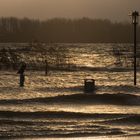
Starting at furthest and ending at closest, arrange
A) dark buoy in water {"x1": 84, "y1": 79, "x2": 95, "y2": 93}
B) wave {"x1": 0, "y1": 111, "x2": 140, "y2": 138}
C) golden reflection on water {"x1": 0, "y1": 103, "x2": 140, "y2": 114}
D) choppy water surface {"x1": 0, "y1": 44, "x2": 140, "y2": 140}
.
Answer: dark buoy in water {"x1": 84, "y1": 79, "x2": 95, "y2": 93} → golden reflection on water {"x1": 0, "y1": 103, "x2": 140, "y2": 114} → choppy water surface {"x1": 0, "y1": 44, "x2": 140, "y2": 140} → wave {"x1": 0, "y1": 111, "x2": 140, "y2": 138}

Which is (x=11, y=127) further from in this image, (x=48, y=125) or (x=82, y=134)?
(x=82, y=134)

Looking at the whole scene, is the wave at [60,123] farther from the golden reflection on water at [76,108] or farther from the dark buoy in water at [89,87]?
the dark buoy in water at [89,87]

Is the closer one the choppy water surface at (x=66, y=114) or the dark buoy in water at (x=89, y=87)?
the choppy water surface at (x=66, y=114)

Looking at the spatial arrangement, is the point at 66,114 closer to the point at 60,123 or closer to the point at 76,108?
the point at 60,123

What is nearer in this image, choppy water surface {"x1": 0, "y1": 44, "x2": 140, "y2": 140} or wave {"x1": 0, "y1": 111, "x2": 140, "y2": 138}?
wave {"x1": 0, "y1": 111, "x2": 140, "y2": 138}

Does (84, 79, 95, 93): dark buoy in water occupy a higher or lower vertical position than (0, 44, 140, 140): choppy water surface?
higher

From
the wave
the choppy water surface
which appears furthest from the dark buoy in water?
the wave

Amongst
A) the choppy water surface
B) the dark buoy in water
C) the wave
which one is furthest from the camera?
the dark buoy in water

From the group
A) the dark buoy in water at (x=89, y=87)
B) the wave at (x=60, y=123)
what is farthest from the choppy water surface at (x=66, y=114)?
the dark buoy in water at (x=89, y=87)

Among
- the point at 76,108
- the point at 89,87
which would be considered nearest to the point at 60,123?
the point at 76,108

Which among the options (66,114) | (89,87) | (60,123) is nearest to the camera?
(60,123)

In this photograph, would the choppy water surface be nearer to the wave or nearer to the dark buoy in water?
the wave

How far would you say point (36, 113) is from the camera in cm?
1808

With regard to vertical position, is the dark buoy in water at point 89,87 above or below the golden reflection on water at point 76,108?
above
